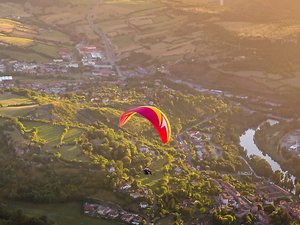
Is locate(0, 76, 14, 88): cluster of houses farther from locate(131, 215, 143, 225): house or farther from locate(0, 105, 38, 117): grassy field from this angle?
locate(131, 215, 143, 225): house

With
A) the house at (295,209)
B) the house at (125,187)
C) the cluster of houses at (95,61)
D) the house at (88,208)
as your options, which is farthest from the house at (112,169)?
the cluster of houses at (95,61)

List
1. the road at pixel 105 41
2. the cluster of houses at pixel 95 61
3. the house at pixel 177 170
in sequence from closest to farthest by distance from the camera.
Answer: the house at pixel 177 170 < the cluster of houses at pixel 95 61 < the road at pixel 105 41

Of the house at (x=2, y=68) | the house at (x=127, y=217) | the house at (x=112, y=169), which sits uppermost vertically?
the house at (x=112, y=169)

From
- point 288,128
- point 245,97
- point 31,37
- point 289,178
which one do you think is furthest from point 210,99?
point 31,37

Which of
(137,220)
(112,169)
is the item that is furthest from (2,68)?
(137,220)

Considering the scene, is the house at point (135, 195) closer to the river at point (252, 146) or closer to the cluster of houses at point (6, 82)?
the river at point (252, 146)

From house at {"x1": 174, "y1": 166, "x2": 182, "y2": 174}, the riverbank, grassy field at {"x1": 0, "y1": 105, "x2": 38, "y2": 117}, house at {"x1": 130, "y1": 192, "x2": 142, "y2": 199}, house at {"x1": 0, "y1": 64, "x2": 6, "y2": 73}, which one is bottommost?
the riverbank

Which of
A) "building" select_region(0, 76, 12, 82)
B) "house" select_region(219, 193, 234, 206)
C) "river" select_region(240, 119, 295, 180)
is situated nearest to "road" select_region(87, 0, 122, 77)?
"building" select_region(0, 76, 12, 82)
